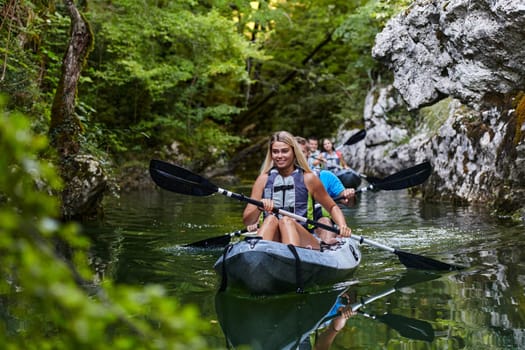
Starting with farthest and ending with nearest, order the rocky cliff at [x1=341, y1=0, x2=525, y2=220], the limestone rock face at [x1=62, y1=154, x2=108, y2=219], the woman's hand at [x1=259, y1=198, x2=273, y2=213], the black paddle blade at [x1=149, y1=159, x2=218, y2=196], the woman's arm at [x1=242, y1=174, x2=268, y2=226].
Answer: the limestone rock face at [x1=62, y1=154, x2=108, y2=219] < the rocky cliff at [x1=341, y1=0, x2=525, y2=220] < the black paddle blade at [x1=149, y1=159, x2=218, y2=196] < the woman's arm at [x1=242, y1=174, x2=268, y2=226] < the woman's hand at [x1=259, y1=198, x2=273, y2=213]

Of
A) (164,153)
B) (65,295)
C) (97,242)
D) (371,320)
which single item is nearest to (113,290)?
(65,295)

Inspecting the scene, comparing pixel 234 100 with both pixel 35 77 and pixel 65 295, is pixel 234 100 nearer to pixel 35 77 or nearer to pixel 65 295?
pixel 35 77

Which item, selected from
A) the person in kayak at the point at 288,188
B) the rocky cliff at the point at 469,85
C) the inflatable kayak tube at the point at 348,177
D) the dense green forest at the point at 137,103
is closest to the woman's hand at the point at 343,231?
the person in kayak at the point at 288,188

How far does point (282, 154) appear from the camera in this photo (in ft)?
18.1

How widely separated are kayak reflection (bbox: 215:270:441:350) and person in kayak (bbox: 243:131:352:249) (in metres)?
0.64

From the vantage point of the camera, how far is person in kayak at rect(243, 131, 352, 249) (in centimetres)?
548

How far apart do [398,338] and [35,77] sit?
7.41 m

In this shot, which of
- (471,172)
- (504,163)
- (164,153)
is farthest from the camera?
(164,153)

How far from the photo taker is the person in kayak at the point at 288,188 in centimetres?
548

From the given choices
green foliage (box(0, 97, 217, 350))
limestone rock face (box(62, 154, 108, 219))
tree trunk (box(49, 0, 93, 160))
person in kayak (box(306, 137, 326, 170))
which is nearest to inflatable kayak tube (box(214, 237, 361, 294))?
green foliage (box(0, 97, 217, 350))

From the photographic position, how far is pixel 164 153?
19531 millimetres

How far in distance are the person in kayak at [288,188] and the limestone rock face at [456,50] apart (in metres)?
3.18

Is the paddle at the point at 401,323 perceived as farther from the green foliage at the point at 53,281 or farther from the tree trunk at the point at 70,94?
the tree trunk at the point at 70,94

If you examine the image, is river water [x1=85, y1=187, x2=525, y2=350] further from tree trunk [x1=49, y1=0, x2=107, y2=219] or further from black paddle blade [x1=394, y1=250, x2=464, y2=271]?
tree trunk [x1=49, y1=0, x2=107, y2=219]
